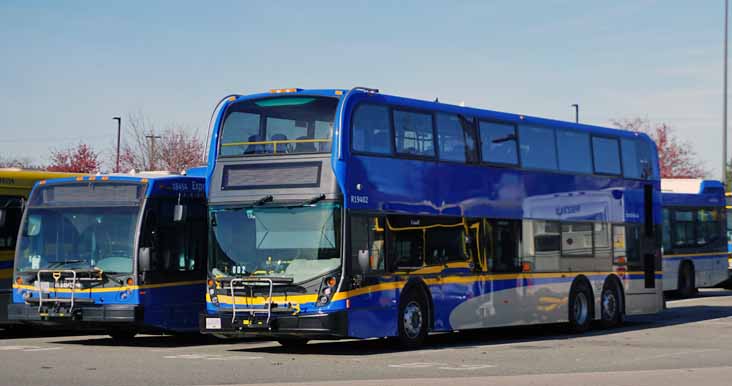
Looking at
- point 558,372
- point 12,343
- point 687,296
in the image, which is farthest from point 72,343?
point 687,296

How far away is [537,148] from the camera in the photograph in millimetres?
23891

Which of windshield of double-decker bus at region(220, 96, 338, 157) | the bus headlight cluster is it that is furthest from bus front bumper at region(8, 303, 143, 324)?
the bus headlight cluster

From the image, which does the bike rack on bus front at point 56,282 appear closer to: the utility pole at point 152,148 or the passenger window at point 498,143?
the passenger window at point 498,143

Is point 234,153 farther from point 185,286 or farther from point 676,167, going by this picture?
point 676,167

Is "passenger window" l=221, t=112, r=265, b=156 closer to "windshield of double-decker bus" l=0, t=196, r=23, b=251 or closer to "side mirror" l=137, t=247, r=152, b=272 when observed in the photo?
"side mirror" l=137, t=247, r=152, b=272

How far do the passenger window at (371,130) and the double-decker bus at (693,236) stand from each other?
62.9ft

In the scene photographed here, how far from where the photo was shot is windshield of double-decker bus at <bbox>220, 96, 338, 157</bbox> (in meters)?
19.0

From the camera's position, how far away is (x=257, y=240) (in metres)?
19.1

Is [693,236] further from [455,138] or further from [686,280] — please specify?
[455,138]

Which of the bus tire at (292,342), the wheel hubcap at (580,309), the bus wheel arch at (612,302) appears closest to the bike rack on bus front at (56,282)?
the bus tire at (292,342)

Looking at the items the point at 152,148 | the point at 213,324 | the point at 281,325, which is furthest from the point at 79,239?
the point at 152,148

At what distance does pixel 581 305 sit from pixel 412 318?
20.5 feet

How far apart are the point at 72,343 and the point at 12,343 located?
101 centimetres

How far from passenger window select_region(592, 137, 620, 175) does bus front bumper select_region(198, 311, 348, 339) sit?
A: 9.36 metres
